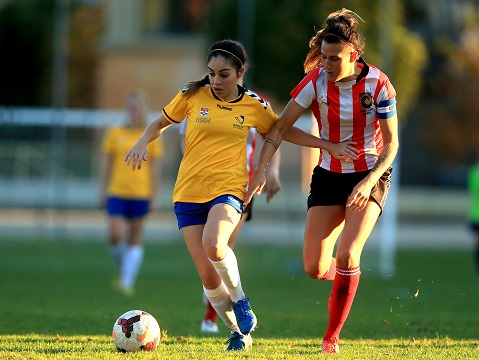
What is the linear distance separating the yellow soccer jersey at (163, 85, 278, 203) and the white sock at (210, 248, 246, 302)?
492 mm

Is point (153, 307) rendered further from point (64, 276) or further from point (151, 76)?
point (151, 76)

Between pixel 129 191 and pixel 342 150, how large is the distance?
5.92 m

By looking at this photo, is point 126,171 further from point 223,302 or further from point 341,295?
point 341,295

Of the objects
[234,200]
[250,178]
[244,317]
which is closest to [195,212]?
[234,200]

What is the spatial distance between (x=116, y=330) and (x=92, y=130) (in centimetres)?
2273

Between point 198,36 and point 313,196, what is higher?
point 198,36

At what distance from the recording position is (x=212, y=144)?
7.57m

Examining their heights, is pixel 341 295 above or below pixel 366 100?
below

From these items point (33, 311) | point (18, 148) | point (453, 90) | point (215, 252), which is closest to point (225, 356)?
point (215, 252)

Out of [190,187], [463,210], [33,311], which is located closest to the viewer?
[190,187]

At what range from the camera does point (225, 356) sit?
693 cm

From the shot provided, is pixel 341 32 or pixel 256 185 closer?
pixel 341 32

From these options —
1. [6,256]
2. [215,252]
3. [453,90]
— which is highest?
[453,90]

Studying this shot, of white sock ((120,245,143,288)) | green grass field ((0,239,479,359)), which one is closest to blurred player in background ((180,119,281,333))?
green grass field ((0,239,479,359))
